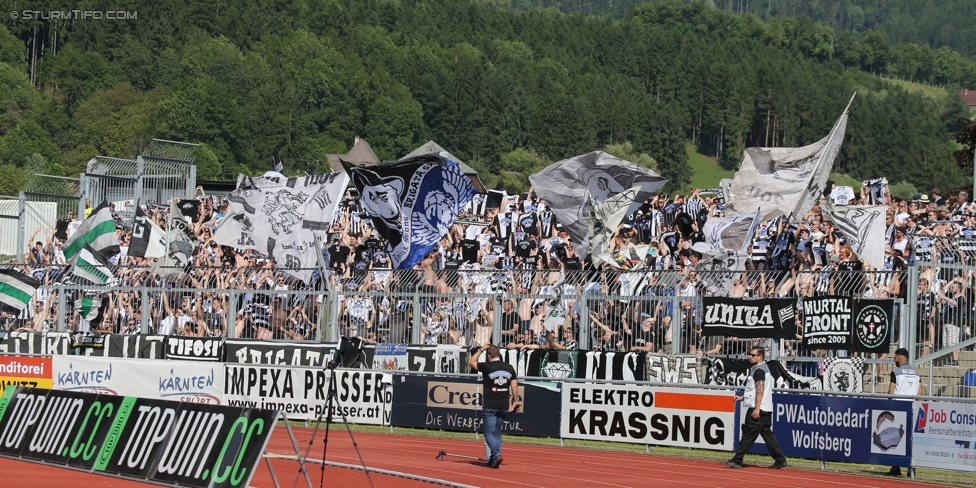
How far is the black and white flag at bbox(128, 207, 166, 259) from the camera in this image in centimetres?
2930

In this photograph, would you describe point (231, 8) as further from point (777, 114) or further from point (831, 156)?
point (831, 156)

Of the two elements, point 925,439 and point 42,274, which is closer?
point 925,439

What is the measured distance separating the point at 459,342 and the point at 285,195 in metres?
4.29

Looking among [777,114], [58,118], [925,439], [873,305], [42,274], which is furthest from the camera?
[777,114]

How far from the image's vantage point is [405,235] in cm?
2305

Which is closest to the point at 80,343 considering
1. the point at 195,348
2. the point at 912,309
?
the point at 195,348

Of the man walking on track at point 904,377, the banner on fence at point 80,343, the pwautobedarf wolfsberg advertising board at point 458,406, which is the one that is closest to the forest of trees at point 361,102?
the banner on fence at point 80,343

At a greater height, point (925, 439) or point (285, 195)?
point (285, 195)

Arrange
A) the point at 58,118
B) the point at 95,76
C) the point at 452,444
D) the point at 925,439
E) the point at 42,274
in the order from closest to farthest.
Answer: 1. the point at 925,439
2. the point at 452,444
3. the point at 42,274
4. the point at 58,118
5. the point at 95,76

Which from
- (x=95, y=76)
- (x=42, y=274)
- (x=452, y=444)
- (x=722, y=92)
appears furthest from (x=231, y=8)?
(x=452, y=444)

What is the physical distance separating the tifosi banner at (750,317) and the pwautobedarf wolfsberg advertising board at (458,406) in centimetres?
305

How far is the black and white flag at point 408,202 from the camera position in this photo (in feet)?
75.6

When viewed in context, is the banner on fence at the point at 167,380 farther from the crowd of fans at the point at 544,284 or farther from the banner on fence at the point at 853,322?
the banner on fence at the point at 853,322

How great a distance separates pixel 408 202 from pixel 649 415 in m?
6.05
